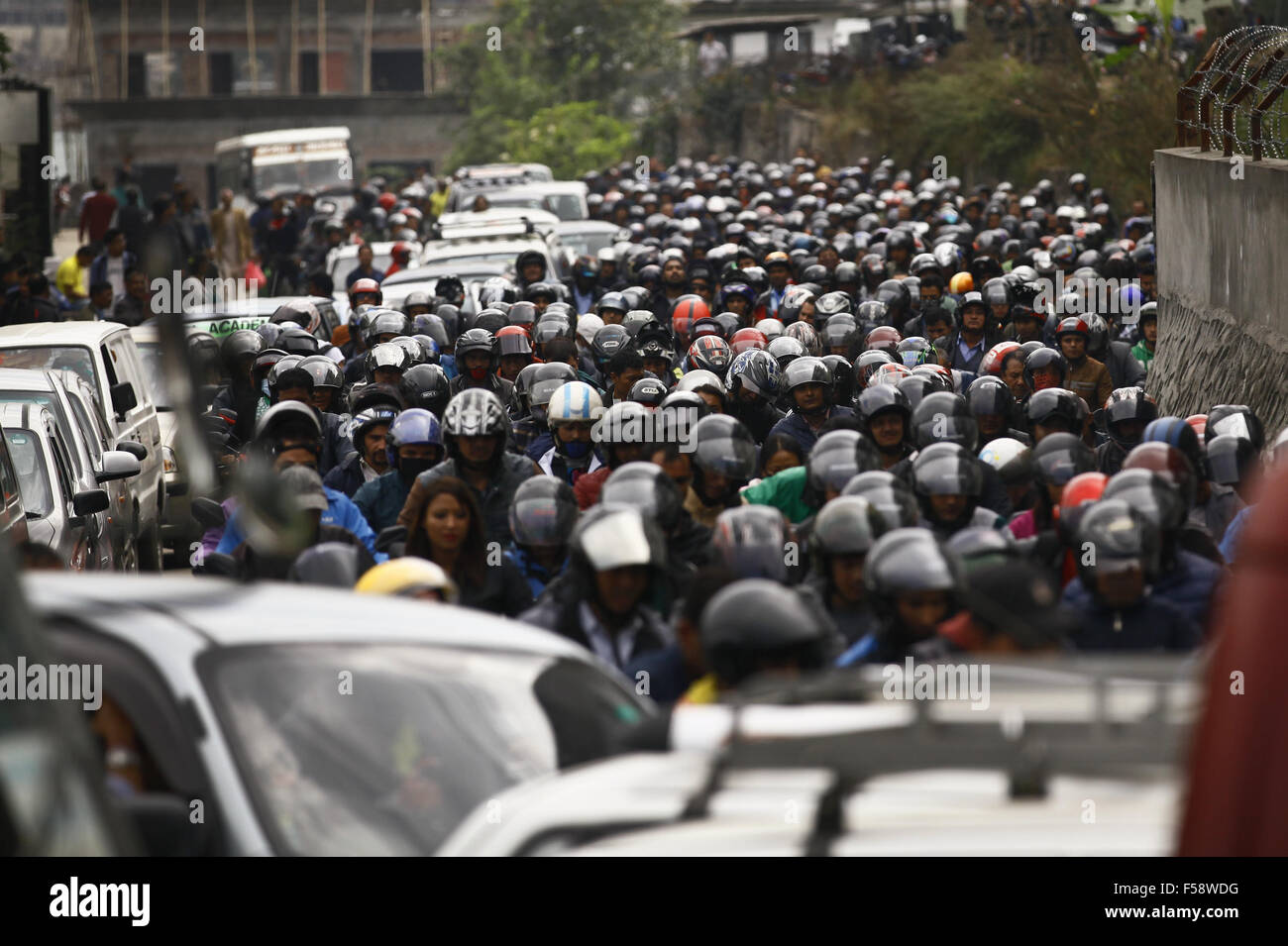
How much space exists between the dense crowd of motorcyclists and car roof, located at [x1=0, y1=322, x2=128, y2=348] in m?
0.81

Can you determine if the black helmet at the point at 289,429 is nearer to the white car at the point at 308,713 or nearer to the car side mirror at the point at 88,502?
the car side mirror at the point at 88,502

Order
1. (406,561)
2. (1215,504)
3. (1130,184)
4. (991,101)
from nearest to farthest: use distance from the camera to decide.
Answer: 1. (406,561)
2. (1215,504)
3. (1130,184)
4. (991,101)

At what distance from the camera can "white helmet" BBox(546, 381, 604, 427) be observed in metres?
10.6

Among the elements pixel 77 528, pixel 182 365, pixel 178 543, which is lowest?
pixel 178 543

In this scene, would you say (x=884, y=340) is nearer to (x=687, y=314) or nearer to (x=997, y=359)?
(x=997, y=359)

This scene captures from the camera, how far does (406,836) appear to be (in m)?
4.13

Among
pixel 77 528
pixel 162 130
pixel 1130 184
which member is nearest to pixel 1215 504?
pixel 77 528

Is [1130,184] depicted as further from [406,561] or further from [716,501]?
[406,561]

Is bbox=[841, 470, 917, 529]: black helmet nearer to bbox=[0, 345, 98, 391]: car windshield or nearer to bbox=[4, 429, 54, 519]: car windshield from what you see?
bbox=[4, 429, 54, 519]: car windshield

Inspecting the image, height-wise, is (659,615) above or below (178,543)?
above

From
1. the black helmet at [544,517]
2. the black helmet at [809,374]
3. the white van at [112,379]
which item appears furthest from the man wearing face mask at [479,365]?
the black helmet at [544,517]

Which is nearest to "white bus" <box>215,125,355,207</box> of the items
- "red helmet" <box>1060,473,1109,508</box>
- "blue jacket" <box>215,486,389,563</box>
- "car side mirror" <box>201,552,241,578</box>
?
"blue jacket" <box>215,486,389,563</box>

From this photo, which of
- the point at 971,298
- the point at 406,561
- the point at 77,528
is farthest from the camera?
the point at 971,298

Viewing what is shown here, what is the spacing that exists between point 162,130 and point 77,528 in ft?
190
